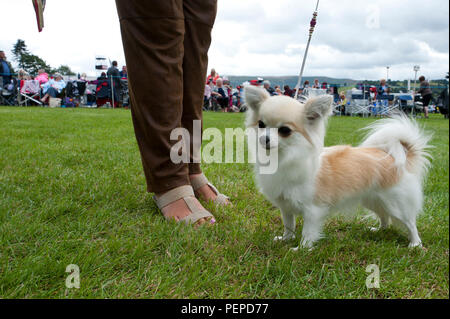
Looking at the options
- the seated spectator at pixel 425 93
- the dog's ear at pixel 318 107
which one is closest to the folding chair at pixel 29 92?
the dog's ear at pixel 318 107

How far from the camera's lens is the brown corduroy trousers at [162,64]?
1522 mm

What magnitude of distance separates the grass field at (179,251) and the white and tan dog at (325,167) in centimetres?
16

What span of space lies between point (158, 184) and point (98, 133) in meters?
3.38

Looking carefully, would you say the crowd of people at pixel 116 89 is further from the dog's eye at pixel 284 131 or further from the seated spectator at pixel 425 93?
the dog's eye at pixel 284 131

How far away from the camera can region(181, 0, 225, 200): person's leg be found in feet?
5.66

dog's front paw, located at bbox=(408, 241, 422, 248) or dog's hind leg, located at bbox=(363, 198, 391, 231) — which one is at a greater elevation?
dog's hind leg, located at bbox=(363, 198, 391, 231)

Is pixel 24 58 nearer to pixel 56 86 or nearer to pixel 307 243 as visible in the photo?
pixel 56 86

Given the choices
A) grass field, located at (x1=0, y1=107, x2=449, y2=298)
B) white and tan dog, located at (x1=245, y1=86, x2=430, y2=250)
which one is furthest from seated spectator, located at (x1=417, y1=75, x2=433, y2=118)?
white and tan dog, located at (x1=245, y1=86, x2=430, y2=250)

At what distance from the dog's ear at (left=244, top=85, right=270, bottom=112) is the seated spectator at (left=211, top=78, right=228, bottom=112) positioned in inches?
482

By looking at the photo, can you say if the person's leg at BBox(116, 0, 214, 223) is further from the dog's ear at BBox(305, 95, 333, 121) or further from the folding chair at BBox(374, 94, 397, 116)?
the folding chair at BBox(374, 94, 397, 116)

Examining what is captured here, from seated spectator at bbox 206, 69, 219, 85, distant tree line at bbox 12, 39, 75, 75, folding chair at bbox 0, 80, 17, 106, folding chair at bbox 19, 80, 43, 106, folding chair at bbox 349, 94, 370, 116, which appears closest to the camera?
folding chair at bbox 0, 80, 17, 106
